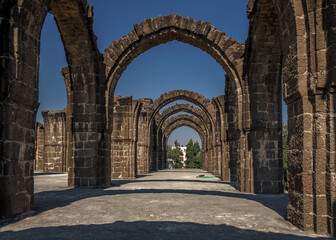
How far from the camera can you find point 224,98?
13461 mm

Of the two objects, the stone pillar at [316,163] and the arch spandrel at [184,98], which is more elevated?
the arch spandrel at [184,98]

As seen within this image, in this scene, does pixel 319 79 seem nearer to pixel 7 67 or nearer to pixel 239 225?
pixel 239 225

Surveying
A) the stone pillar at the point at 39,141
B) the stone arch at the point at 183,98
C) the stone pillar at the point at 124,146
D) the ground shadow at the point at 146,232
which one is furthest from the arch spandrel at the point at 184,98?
the ground shadow at the point at 146,232

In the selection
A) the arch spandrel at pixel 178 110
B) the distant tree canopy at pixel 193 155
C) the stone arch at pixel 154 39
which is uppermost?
the stone arch at pixel 154 39

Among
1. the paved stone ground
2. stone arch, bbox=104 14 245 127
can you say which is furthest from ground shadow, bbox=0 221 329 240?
stone arch, bbox=104 14 245 127

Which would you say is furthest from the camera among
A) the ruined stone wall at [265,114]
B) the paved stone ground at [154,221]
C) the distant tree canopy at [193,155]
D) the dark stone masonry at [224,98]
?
the distant tree canopy at [193,155]

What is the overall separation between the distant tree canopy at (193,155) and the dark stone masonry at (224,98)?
25.2 m

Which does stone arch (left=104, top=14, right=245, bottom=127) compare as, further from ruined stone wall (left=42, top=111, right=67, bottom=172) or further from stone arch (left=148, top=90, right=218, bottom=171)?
ruined stone wall (left=42, top=111, right=67, bottom=172)

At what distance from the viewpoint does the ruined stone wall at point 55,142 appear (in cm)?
2102

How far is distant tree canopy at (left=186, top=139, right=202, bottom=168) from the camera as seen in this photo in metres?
43.7

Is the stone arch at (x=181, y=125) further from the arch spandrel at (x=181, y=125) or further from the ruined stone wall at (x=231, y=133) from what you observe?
the ruined stone wall at (x=231, y=133)

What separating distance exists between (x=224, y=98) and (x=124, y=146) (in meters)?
5.09

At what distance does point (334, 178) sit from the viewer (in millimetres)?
3967

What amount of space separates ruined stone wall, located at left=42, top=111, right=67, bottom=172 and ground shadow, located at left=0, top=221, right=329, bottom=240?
17.8 metres
